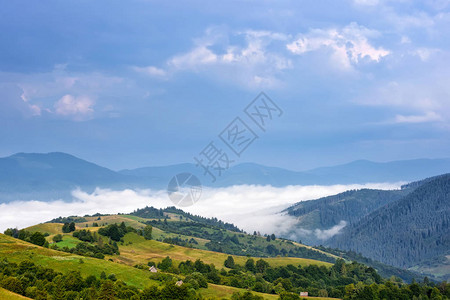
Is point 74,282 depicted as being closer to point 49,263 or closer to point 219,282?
point 49,263

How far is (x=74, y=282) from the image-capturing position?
9806cm

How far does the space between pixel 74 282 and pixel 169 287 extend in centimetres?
2356

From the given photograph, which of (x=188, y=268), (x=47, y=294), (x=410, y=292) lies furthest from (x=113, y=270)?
(x=410, y=292)

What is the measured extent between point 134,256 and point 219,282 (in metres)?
59.8

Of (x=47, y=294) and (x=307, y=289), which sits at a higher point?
(x=47, y=294)

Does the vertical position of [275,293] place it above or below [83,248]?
below

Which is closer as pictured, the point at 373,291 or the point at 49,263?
the point at 49,263

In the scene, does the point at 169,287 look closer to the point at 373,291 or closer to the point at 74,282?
the point at 74,282

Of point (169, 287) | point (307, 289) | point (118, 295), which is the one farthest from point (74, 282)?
point (307, 289)

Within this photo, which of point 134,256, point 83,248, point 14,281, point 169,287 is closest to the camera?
point 14,281

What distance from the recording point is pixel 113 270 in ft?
410

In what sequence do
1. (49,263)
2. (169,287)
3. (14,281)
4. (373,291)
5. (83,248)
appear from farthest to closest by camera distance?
(83,248), (373,291), (49,263), (169,287), (14,281)

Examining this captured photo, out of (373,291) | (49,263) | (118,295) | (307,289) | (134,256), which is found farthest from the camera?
(134,256)

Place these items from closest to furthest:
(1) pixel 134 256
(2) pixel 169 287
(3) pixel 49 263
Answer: (2) pixel 169 287 < (3) pixel 49 263 < (1) pixel 134 256
